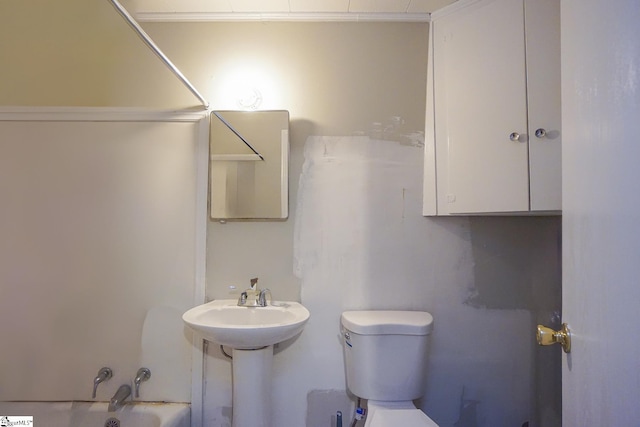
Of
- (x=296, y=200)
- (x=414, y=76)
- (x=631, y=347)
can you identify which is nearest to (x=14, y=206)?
(x=296, y=200)

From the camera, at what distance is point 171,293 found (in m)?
1.44

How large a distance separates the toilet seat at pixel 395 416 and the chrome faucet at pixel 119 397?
1.11m

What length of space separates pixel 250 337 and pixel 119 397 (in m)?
0.79

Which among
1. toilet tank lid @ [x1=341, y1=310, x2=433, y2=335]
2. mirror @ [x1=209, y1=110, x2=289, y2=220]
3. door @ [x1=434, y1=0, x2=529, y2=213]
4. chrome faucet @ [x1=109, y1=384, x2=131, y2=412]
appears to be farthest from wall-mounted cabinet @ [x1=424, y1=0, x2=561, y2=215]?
chrome faucet @ [x1=109, y1=384, x2=131, y2=412]

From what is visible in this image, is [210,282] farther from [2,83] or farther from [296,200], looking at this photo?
[2,83]

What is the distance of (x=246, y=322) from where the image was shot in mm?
1312

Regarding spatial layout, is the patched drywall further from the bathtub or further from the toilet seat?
the bathtub

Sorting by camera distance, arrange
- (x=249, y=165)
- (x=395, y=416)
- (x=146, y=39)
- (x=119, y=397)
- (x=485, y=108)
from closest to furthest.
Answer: (x=146, y=39), (x=395, y=416), (x=485, y=108), (x=119, y=397), (x=249, y=165)

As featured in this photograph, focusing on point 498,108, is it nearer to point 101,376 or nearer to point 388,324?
point 388,324

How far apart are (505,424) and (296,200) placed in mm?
1486

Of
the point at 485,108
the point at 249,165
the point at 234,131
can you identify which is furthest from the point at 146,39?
the point at 485,108

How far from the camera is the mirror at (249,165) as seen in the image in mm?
1417

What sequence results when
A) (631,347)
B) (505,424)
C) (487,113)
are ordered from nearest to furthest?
(631,347) < (487,113) < (505,424)

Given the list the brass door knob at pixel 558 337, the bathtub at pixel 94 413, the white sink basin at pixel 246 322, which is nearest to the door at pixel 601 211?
the brass door knob at pixel 558 337
